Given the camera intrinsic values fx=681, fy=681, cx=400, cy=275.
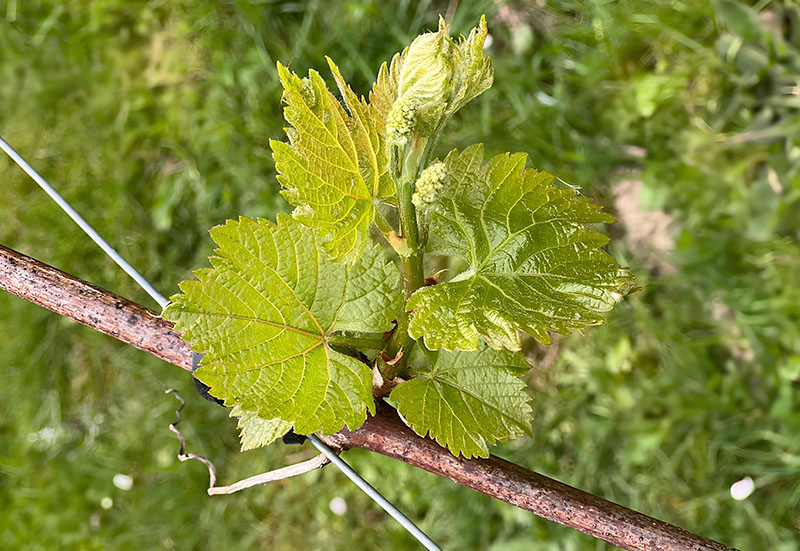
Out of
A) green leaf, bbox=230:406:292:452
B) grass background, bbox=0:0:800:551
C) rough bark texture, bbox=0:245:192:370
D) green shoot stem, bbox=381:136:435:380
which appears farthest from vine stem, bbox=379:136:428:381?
grass background, bbox=0:0:800:551

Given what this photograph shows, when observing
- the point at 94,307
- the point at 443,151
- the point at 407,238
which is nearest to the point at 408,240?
the point at 407,238

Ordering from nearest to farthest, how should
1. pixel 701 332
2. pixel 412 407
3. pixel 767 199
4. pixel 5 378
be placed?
pixel 412 407 < pixel 767 199 < pixel 701 332 < pixel 5 378

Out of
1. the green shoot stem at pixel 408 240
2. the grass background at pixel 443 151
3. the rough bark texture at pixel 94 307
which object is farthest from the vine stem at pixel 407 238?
the grass background at pixel 443 151

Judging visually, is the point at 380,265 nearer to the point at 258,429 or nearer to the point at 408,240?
the point at 408,240

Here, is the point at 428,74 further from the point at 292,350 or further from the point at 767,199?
the point at 767,199

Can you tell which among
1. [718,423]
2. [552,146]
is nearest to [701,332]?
[718,423]

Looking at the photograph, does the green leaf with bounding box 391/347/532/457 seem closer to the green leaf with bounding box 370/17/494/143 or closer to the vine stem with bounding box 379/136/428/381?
the vine stem with bounding box 379/136/428/381
